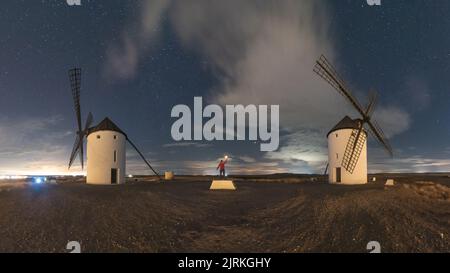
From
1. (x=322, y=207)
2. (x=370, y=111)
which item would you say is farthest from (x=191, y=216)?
(x=370, y=111)

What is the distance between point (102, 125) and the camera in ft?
110

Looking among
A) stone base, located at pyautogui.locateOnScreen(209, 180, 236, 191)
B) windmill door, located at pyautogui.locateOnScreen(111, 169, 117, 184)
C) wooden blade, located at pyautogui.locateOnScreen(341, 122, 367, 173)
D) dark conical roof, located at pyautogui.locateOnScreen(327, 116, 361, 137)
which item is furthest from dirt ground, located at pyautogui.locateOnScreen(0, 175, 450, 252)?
dark conical roof, located at pyautogui.locateOnScreen(327, 116, 361, 137)

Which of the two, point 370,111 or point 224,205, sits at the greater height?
point 370,111

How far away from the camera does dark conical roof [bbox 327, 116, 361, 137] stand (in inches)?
1296

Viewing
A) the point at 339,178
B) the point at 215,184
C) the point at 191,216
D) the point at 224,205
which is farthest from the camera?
the point at 339,178

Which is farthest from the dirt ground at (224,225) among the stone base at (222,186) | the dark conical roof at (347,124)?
the dark conical roof at (347,124)

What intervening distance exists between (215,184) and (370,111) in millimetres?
19628

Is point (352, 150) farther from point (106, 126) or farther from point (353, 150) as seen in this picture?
point (106, 126)

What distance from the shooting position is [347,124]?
3322 centimetres

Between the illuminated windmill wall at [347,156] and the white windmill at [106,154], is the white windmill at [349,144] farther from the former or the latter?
the white windmill at [106,154]

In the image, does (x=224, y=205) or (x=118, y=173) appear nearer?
(x=224, y=205)

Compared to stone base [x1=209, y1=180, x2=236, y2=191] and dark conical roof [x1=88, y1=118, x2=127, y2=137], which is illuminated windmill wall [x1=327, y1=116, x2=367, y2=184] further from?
dark conical roof [x1=88, y1=118, x2=127, y2=137]

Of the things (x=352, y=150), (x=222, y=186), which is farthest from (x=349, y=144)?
(x=222, y=186)
